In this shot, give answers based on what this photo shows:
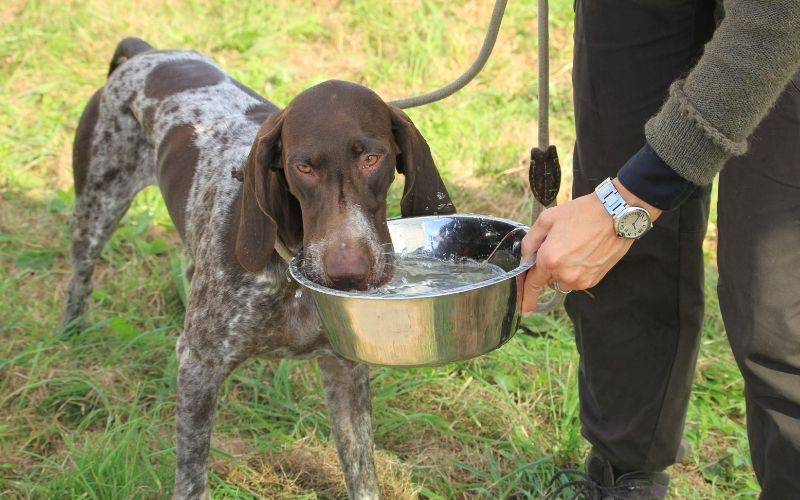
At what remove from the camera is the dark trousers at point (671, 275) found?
2240 mm

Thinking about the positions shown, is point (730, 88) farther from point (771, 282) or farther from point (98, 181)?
point (98, 181)

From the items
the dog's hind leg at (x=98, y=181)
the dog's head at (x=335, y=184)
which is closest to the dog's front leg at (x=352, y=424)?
the dog's head at (x=335, y=184)

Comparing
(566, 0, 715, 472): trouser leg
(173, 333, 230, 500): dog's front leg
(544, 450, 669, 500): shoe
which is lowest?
(544, 450, 669, 500): shoe

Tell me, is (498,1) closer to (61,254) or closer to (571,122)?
(61,254)

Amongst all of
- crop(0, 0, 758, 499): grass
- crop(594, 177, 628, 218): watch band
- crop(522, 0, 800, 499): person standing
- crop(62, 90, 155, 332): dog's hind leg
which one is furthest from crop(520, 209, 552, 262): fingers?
crop(62, 90, 155, 332): dog's hind leg

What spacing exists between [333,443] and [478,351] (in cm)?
147

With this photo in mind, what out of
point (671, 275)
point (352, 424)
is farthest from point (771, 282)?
point (352, 424)

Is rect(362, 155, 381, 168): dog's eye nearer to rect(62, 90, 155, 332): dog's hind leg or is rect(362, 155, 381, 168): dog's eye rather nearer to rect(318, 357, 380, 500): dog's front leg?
rect(318, 357, 380, 500): dog's front leg

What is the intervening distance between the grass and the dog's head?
1.00 meters

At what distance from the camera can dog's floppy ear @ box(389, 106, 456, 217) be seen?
3.10 m

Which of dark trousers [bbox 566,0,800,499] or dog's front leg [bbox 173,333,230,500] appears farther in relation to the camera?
dog's front leg [bbox 173,333,230,500]

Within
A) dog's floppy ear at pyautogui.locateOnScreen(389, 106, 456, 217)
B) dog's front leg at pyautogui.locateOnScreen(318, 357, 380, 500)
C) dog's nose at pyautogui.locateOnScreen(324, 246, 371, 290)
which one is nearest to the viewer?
dog's nose at pyautogui.locateOnScreen(324, 246, 371, 290)

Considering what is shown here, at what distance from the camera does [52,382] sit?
162 inches

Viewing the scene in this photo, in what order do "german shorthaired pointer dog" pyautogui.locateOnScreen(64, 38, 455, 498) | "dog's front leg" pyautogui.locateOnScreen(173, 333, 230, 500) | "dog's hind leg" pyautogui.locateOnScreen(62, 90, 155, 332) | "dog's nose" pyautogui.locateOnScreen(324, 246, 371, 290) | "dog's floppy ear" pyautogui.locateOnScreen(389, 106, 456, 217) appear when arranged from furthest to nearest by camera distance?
"dog's hind leg" pyautogui.locateOnScreen(62, 90, 155, 332) < "dog's front leg" pyautogui.locateOnScreen(173, 333, 230, 500) < "dog's floppy ear" pyautogui.locateOnScreen(389, 106, 456, 217) < "german shorthaired pointer dog" pyautogui.locateOnScreen(64, 38, 455, 498) < "dog's nose" pyautogui.locateOnScreen(324, 246, 371, 290)
